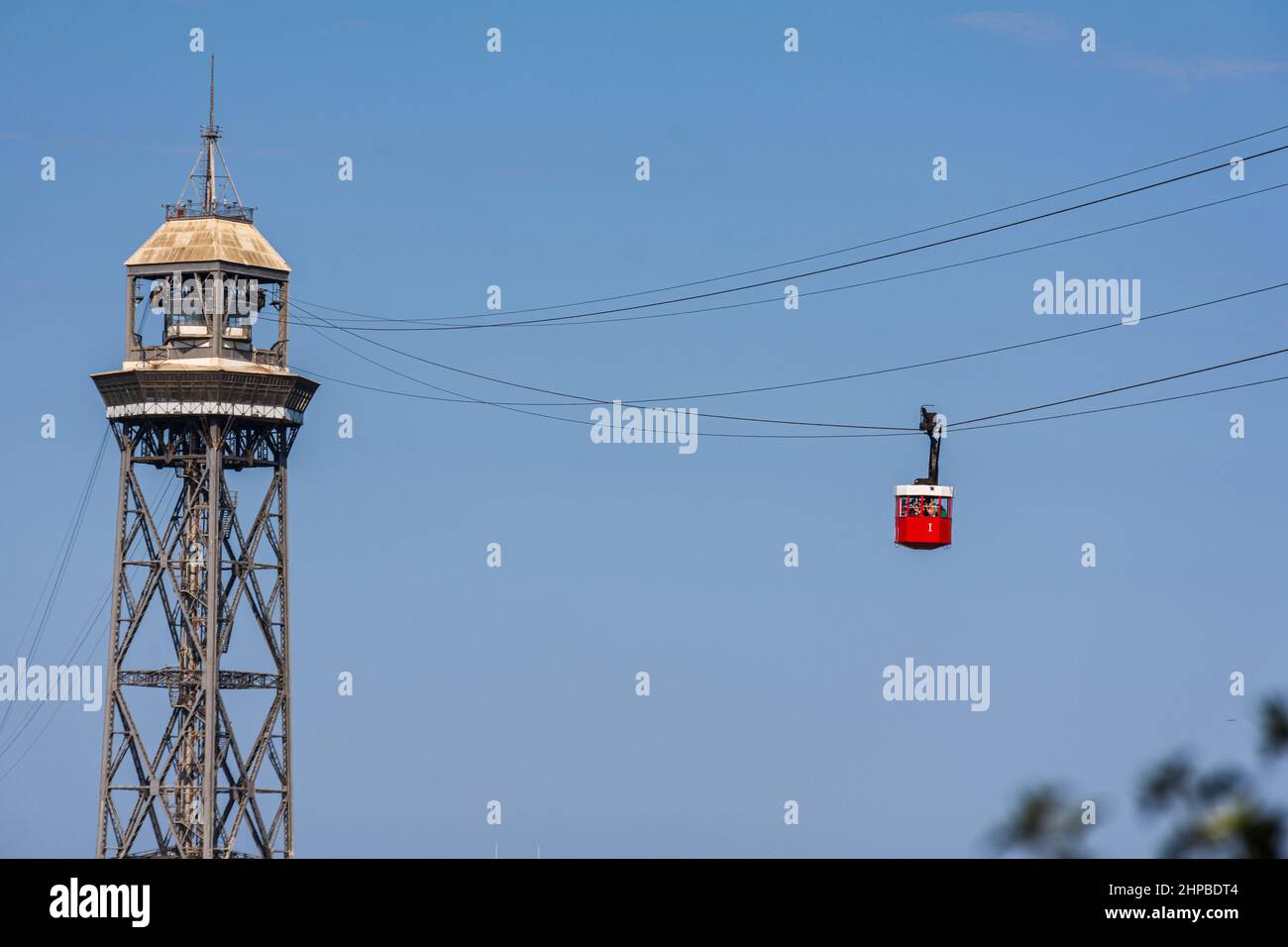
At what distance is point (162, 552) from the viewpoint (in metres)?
151

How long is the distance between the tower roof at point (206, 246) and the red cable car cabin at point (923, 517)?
88.4m

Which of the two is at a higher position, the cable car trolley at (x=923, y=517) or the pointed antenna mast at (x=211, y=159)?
the pointed antenna mast at (x=211, y=159)

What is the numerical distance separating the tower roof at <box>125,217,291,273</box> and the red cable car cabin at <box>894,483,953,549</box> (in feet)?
290

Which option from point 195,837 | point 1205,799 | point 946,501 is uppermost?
point 946,501

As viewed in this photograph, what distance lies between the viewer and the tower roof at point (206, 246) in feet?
504

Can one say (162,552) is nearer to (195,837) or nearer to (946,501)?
(195,837)

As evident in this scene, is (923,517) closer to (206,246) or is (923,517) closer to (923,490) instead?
(923,490)

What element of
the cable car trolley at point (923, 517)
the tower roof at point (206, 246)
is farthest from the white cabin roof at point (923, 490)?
the tower roof at point (206, 246)

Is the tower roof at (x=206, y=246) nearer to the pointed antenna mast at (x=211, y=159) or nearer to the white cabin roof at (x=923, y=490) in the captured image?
the pointed antenna mast at (x=211, y=159)

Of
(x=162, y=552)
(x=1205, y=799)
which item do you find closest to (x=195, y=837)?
(x=162, y=552)

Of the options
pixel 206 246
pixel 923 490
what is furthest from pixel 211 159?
pixel 923 490

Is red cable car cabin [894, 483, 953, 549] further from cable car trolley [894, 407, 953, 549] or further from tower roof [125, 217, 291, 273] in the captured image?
tower roof [125, 217, 291, 273]

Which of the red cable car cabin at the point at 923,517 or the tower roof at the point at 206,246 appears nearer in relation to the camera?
the red cable car cabin at the point at 923,517
